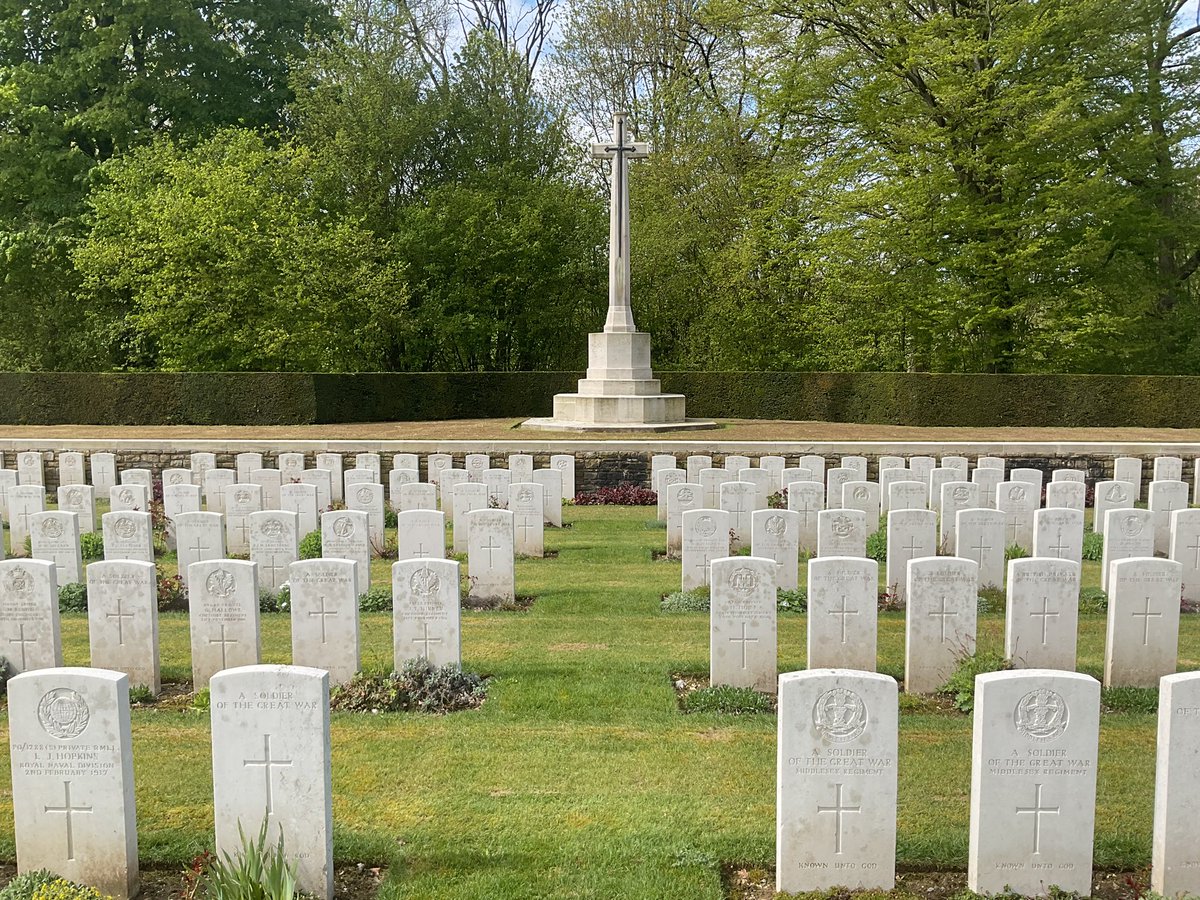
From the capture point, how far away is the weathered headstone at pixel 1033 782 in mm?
3891

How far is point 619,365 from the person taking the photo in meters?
22.1

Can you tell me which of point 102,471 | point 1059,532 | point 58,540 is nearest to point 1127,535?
point 1059,532

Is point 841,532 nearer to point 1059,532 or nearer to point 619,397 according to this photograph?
point 1059,532

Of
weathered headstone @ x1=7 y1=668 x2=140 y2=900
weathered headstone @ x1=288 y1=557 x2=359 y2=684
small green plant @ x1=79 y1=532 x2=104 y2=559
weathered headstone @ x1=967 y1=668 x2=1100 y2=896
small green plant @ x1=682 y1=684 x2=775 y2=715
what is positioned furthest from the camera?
small green plant @ x1=79 y1=532 x2=104 y2=559

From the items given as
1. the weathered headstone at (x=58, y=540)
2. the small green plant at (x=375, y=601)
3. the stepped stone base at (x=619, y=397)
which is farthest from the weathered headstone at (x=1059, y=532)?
the stepped stone base at (x=619, y=397)

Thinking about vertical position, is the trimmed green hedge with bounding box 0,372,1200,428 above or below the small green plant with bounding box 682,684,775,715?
above

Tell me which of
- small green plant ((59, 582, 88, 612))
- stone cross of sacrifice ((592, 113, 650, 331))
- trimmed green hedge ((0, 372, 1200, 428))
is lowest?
small green plant ((59, 582, 88, 612))

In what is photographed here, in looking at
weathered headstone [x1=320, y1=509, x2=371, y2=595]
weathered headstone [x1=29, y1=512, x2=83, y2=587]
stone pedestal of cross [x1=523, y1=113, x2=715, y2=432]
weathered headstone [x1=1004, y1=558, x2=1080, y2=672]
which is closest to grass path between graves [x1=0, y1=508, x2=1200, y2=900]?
weathered headstone [x1=1004, y1=558, x2=1080, y2=672]

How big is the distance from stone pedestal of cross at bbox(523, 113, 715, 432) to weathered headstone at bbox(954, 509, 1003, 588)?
12.2 metres

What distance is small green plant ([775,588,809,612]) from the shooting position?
8.59 meters

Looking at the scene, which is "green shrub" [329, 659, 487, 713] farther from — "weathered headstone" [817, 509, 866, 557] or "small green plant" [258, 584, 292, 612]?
"weathered headstone" [817, 509, 866, 557]

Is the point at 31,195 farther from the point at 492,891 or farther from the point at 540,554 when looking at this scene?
the point at 492,891

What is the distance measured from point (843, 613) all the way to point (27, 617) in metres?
5.29

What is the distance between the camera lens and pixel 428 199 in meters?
31.0
